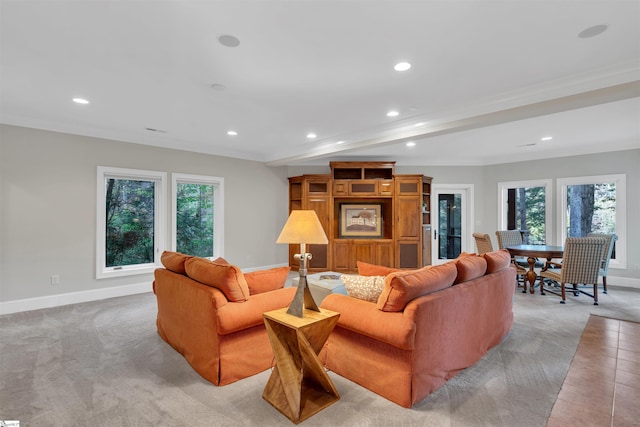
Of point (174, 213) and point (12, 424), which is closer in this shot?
point (12, 424)

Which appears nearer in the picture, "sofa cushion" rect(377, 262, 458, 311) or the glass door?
"sofa cushion" rect(377, 262, 458, 311)

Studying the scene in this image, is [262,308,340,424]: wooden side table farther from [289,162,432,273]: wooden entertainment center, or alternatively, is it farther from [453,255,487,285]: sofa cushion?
[289,162,432,273]: wooden entertainment center

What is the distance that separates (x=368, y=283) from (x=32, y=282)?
15.4 ft

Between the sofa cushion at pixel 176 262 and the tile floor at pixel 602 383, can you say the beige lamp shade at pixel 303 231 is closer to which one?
the sofa cushion at pixel 176 262

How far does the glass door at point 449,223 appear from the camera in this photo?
24.6 feet

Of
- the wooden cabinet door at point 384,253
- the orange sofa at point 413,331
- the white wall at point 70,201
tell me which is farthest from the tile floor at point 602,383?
the wooden cabinet door at point 384,253

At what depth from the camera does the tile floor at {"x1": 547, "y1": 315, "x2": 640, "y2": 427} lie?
6.69 feet

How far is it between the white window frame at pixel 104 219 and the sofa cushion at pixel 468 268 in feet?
16.0

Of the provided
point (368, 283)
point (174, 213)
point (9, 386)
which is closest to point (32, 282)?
point (174, 213)

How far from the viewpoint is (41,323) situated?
12.3 feet

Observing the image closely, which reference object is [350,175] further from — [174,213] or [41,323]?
[41,323]

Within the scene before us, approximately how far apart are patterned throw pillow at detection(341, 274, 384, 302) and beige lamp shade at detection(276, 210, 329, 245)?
514 millimetres

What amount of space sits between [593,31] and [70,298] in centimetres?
657

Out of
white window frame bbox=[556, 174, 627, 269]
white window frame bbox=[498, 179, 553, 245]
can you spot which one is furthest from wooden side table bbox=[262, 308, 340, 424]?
Result: white window frame bbox=[556, 174, 627, 269]
